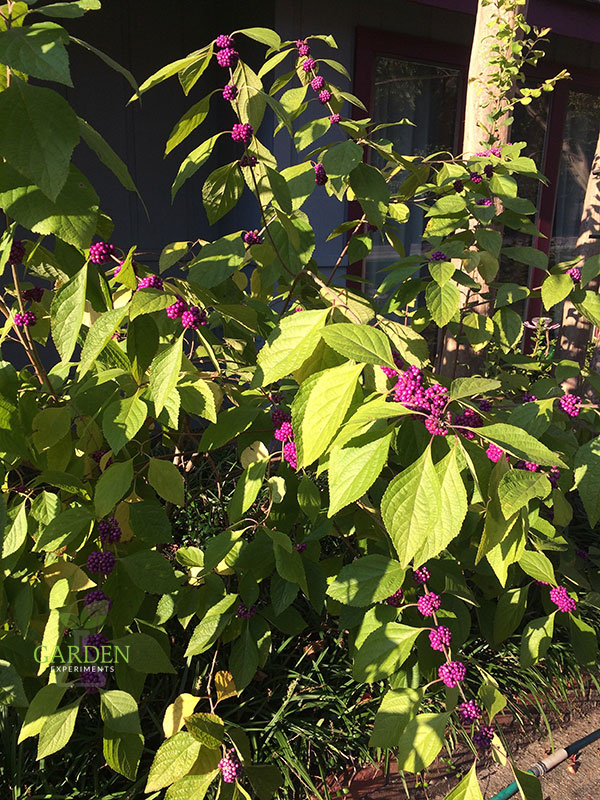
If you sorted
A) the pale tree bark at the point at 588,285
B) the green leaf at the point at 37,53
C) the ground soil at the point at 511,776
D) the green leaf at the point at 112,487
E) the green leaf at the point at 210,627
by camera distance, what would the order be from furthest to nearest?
the pale tree bark at the point at 588,285 < the ground soil at the point at 511,776 < the green leaf at the point at 210,627 < the green leaf at the point at 112,487 < the green leaf at the point at 37,53

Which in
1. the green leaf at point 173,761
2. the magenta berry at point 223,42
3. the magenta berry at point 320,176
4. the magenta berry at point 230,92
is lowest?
the green leaf at point 173,761

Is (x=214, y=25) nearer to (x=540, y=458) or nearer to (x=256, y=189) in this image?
(x=256, y=189)

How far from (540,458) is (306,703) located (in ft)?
4.51

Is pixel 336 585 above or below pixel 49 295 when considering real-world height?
below

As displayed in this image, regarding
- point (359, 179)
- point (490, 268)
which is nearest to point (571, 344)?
point (490, 268)

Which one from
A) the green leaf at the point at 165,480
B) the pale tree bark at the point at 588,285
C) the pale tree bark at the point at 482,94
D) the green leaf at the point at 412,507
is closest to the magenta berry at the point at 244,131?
the green leaf at the point at 165,480

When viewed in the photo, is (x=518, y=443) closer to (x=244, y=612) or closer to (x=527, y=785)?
(x=527, y=785)

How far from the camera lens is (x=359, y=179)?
1.51 meters

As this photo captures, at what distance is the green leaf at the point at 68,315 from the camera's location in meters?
1.03

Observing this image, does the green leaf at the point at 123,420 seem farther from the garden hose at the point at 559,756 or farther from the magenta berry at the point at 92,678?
the garden hose at the point at 559,756

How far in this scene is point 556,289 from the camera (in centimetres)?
184

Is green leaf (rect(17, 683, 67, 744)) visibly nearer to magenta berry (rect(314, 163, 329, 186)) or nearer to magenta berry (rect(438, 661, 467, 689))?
magenta berry (rect(438, 661, 467, 689))

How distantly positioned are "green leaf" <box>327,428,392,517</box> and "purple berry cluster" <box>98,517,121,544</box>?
1.96 ft

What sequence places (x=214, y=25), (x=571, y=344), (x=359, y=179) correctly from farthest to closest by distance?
(x=214, y=25) < (x=571, y=344) < (x=359, y=179)
